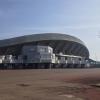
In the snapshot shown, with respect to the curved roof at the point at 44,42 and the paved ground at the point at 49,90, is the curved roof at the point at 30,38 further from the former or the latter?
the paved ground at the point at 49,90

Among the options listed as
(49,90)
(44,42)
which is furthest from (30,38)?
(49,90)

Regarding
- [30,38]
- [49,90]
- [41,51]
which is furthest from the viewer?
[30,38]

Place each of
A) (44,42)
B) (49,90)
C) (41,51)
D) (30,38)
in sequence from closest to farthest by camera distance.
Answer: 1. (49,90)
2. (41,51)
3. (30,38)
4. (44,42)

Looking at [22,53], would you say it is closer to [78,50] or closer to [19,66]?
[19,66]

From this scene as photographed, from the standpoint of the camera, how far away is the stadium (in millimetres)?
127875

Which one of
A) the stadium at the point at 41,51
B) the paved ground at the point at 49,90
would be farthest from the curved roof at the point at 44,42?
the paved ground at the point at 49,90

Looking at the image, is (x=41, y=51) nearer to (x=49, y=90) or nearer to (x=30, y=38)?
(x=30, y=38)

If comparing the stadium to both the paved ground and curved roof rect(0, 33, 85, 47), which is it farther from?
the paved ground

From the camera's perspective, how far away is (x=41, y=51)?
433 ft

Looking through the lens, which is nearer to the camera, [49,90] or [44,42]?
[49,90]

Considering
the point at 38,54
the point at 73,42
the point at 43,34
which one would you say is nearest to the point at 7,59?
the point at 38,54

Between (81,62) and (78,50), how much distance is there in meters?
15.5

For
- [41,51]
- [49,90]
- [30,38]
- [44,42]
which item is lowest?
[49,90]

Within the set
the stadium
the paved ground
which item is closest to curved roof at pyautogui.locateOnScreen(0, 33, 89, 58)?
the stadium
